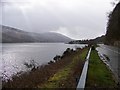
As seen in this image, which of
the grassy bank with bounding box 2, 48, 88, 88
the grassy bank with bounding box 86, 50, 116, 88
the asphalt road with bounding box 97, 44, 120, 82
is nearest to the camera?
the grassy bank with bounding box 86, 50, 116, 88

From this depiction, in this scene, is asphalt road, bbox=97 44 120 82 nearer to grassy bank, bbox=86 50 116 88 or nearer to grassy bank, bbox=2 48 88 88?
grassy bank, bbox=86 50 116 88

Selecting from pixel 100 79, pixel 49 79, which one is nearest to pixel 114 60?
pixel 100 79

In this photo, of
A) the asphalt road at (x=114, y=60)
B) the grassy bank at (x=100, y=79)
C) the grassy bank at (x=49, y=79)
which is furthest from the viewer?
the asphalt road at (x=114, y=60)

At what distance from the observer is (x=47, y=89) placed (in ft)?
30.8

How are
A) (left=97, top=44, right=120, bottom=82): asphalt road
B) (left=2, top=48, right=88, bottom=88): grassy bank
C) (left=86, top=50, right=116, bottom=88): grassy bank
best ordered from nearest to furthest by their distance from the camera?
(left=86, top=50, right=116, bottom=88): grassy bank
(left=2, top=48, right=88, bottom=88): grassy bank
(left=97, top=44, right=120, bottom=82): asphalt road

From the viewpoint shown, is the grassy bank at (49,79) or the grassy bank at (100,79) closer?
the grassy bank at (100,79)

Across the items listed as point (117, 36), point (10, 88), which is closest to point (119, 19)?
point (117, 36)

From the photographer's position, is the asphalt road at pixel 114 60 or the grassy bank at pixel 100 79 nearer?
the grassy bank at pixel 100 79

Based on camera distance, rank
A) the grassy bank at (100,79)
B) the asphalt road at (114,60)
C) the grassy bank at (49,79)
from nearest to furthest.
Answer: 1. the grassy bank at (100,79)
2. the grassy bank at (49,79)
3. the asphalt road at (114,60)

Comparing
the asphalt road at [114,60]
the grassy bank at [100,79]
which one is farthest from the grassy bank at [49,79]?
the asphalt road at [114,60]

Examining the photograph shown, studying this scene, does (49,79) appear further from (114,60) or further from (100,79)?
(114,60)

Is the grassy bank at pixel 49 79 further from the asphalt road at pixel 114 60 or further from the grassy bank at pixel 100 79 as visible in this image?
the asphalt road at pixel 114 60

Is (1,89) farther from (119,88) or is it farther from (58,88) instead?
(119,88)

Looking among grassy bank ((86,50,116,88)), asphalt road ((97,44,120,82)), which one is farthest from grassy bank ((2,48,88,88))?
asphalt road ((97,44,120,82))
